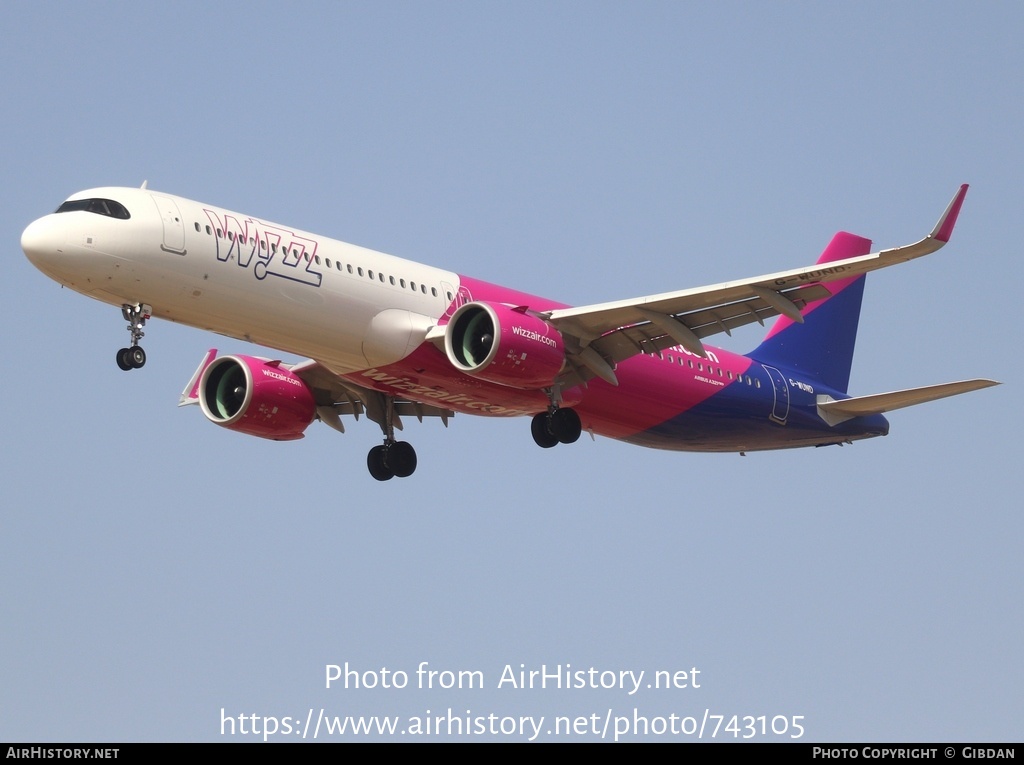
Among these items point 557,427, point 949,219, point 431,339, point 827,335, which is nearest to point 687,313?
point 557,427

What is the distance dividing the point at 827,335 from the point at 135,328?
21.1m

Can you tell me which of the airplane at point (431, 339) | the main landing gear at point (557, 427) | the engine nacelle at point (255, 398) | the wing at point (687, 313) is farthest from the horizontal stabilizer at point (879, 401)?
the engine nacelle at point (255, 398)

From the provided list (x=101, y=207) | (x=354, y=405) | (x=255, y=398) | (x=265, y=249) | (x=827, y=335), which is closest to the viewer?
(x=101, y=207)

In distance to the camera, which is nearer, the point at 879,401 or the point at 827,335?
the point at 879,401

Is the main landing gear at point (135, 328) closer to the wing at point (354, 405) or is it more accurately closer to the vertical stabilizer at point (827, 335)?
the wing at point (354, 405)

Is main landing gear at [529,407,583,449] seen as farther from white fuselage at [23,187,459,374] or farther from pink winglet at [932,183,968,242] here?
pink winglet at [932,183,968,242]

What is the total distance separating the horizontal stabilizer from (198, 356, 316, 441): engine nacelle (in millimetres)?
13894

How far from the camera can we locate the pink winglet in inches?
1270

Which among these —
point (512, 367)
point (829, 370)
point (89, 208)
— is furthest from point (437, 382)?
point (829, 370)

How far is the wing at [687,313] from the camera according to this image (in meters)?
34.3

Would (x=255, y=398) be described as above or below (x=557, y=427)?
above

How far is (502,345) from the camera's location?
35.7m

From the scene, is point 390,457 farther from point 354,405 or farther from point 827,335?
point 827,335
